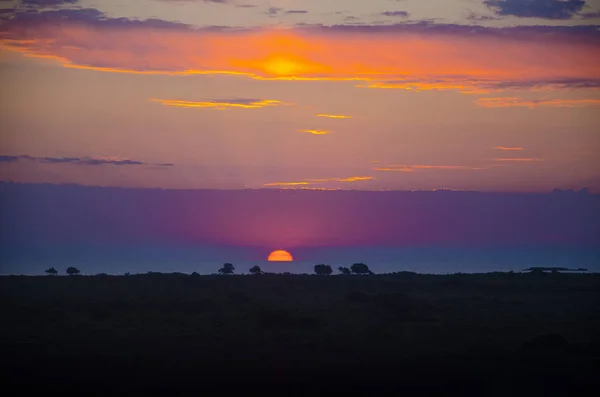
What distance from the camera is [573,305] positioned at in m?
58.2

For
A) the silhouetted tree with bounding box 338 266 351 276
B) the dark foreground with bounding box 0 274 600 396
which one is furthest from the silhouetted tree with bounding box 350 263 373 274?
the dark foreground with bounding box 0 274 600 396

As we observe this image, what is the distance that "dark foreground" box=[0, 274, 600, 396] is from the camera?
107 ft

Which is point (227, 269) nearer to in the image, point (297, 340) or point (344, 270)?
point (344, 270)

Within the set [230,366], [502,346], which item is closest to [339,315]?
[502,346]

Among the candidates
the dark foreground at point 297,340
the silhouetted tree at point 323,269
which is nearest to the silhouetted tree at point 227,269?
the silhouetted tree at point 323,269

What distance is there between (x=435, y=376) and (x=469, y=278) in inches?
2082

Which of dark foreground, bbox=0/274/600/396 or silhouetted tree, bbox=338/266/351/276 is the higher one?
silhouetted tree, bbox=338/266/351/276

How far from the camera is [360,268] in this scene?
343 feet

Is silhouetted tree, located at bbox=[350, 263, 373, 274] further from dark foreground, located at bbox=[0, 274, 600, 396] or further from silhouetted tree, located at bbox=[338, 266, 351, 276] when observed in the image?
dark foreground, located at bbox=[0, 274, 600, 396]

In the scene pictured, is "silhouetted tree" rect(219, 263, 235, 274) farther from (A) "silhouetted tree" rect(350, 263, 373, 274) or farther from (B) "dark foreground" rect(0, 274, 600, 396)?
(B) "dark foreground" rect(0, 274, 600, 396)

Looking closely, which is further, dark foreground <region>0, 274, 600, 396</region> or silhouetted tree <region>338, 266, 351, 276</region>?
silhouetted tree <region>338, 266, 351, 276</region>

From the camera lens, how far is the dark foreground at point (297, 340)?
32688 mm

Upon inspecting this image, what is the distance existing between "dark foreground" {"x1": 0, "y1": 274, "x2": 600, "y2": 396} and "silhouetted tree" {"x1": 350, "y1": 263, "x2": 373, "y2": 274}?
34729mm

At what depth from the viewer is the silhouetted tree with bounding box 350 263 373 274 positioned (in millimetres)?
103750
